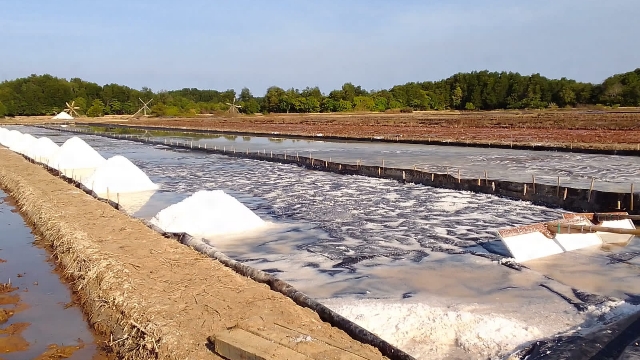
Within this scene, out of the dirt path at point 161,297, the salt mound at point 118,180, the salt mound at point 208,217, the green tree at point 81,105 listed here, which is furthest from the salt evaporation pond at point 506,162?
the green tree at point 81,105

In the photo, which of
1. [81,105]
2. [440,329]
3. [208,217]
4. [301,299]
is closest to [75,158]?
[208,217]

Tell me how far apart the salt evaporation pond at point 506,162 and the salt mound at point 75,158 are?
16.1ft

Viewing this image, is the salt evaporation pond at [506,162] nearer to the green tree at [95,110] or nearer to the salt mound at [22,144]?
the salt mound at [22,144]

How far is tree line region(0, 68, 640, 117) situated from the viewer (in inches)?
1711

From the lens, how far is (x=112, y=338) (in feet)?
9.43

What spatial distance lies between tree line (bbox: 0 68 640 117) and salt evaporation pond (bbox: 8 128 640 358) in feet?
123

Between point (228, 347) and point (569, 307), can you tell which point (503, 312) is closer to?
point (569, 307)

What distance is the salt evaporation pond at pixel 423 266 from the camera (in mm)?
2900

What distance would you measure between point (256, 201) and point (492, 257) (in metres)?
3.48

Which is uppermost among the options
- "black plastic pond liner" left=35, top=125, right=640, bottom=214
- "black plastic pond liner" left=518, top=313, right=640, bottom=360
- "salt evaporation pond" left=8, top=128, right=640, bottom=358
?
"black plastic pond liner" left=35, top=125, right=640, bottom=214

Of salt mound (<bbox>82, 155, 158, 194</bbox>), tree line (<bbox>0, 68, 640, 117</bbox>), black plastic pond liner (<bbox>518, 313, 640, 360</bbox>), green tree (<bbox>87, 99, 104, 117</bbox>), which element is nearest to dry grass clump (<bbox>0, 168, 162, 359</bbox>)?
black plastic pond liner (<bbox>518, 313, 640, 360</bbox>)

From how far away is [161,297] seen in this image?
10.2 feet

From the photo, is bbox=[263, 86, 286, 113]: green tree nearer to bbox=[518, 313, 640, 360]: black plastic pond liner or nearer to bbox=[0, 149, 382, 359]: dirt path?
bbox=[0, 149, 382, 359]: dirt path

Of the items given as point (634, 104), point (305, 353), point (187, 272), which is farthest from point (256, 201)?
point (634, 104)
